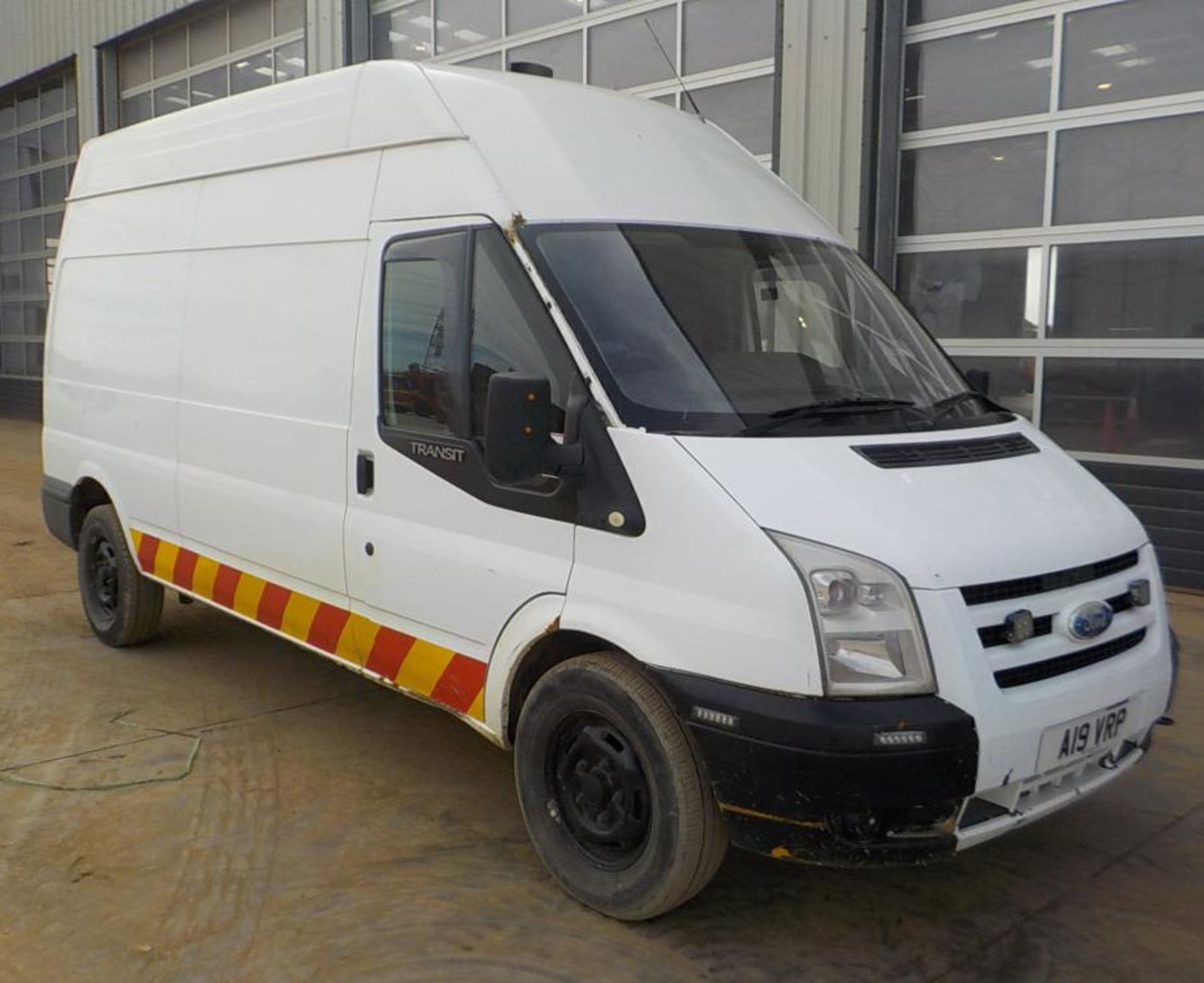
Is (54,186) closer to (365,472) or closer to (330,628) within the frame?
(330,628)

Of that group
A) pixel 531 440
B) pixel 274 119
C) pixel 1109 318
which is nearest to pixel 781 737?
pixel 531 440

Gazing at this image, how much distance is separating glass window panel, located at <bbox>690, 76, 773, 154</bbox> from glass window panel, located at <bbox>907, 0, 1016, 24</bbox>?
121 cm

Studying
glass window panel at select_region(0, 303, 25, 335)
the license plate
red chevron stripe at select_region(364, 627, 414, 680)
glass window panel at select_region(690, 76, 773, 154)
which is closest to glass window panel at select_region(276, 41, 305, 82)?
glass window panel at select_region(690, 76, 773, 154)

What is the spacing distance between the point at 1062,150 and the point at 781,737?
21.3 feet

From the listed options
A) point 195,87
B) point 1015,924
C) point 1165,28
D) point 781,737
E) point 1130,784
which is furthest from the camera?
point 195,87

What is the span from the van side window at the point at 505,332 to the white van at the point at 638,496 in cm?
1

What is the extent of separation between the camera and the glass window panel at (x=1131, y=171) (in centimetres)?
753

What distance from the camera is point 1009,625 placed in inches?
119

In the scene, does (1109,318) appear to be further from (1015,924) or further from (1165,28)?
(1015,924)

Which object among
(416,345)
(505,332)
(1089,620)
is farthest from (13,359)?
(1089,620)

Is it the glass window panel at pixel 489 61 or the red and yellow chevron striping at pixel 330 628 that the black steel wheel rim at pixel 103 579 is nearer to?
the red and yellow chevron striping at pixel 330 628

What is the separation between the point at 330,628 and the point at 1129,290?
5.91 m

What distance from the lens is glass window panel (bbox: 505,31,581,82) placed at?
10.9 meters

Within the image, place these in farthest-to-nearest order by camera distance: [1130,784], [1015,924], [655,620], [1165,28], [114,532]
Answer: [1165,28] < [114,532] < [1130,784] < [1015,924] < [655,620]
